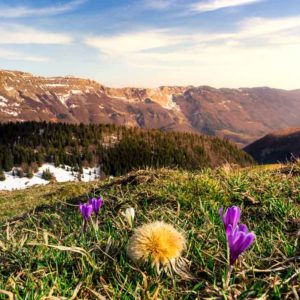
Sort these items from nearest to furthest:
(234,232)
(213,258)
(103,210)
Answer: (234,232), (213,258), (103,210)

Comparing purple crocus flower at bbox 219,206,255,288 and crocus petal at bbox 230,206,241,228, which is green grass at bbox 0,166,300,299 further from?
crocus petal at bbox 230,206,241,228

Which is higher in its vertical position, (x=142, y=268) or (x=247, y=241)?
(x=247, y=241)

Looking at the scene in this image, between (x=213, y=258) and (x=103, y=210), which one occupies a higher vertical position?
(x=213, y=258)

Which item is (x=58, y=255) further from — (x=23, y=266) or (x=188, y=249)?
(x=188, y=249)

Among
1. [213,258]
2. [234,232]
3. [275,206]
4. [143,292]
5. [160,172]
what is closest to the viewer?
[234,232]

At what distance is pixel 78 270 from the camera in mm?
3273

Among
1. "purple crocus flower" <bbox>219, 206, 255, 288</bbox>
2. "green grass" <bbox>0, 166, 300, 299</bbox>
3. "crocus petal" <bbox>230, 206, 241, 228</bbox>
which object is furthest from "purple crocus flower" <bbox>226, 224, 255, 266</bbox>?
"green grass" <bbox>0, 166, 300, 299</bbox>

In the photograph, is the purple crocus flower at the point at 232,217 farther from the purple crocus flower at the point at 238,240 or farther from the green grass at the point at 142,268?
the green grass at the point at 142,268

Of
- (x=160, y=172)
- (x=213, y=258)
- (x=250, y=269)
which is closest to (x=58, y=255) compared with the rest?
(x=213, y=258)

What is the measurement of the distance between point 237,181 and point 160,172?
6.50 ft

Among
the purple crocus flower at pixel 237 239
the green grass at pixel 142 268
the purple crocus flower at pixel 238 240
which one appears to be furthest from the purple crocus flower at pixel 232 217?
the green grass at pixel 142 268

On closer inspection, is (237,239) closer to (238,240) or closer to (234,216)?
(238,240)

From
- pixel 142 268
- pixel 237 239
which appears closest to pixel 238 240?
pixel 237 239

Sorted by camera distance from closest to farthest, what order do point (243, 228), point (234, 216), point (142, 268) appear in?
point (243, 228) → point (234, 216) → point (142, 268)
